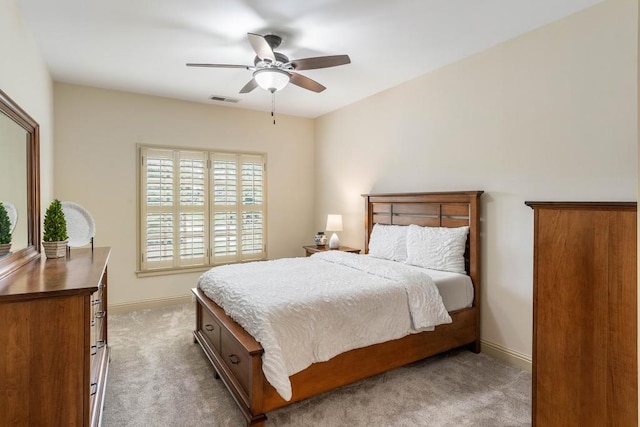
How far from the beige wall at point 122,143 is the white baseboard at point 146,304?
38mm

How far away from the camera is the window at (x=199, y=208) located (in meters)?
4.47

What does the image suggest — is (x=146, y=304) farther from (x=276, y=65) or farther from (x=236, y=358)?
(x=276, y=65)

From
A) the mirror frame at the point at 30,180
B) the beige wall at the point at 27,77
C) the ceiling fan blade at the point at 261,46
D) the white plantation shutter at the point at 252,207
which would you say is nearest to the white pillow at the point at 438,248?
the ceiling fan blade at the point at 261,46

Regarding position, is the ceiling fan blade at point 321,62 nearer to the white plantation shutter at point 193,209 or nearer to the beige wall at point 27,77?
the beige wall at point 27,77

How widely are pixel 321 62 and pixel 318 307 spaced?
1.83 metres

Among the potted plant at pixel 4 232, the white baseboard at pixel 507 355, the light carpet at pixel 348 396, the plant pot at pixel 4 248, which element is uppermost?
the potted plant at pixel 4 232

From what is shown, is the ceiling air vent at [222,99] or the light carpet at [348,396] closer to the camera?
the light carpet at [348,396]

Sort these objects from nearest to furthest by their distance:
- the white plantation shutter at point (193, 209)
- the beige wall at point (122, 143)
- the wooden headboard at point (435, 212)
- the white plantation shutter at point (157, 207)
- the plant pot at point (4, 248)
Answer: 1. the plant pot at point (4, 248)
2. the wooden headboard at point (435, 212)
3. the beige wall at point (122, 143)
4. the white plantation shutter at point (157, 207)
5. the white plantation shutter at point (193, 209)

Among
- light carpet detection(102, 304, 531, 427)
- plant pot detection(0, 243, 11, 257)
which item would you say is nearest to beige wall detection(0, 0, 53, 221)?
plant pot detection(0, 243, 11, 257)

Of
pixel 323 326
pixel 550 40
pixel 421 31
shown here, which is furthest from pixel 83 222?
pixel 550 40

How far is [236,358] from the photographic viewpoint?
228cm

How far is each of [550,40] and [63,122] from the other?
491 centimetres

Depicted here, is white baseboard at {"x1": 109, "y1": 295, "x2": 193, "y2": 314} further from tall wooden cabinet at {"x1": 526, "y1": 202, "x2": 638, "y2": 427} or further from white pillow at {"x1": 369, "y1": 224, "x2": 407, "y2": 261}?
tall wooden cabinet at {"x1": 526, "y1": 202, "x2": 638, "y2": 427}

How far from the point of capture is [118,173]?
4.28 m
